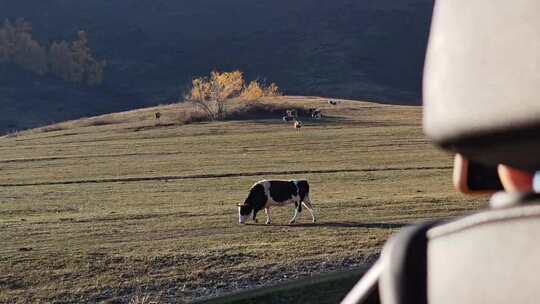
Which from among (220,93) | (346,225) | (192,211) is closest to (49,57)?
(220,93)

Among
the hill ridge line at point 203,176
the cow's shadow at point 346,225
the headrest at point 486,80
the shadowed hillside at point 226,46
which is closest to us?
the headrest at point 486,80

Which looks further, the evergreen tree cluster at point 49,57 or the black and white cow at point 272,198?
the evergreen tree cluster at point 49,57

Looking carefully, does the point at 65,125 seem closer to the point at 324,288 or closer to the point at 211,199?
the point at 211,199

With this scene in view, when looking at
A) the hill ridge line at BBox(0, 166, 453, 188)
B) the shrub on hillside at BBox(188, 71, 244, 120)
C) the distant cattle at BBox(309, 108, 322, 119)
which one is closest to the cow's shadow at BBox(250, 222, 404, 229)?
the hill ridge line at BBox(0, 166, 453, 188)

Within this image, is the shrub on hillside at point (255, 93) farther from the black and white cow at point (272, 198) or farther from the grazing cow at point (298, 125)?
the black and white cow at point (272, 198)

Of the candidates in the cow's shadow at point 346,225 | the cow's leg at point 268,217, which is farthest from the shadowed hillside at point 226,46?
the cow's shadow at point 346,225

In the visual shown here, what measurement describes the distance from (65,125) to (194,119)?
11.7 m

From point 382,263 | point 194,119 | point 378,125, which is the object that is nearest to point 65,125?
point 194,119

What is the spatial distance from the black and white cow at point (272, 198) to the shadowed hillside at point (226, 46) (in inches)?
4723

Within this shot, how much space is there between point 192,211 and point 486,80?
86.8 ft

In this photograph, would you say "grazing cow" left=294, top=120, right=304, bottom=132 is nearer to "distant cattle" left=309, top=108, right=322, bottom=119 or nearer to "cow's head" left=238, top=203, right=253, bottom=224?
"distant cattle" left=309, top=108, right=322, bottom=119

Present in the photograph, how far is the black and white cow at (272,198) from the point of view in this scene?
24.8m

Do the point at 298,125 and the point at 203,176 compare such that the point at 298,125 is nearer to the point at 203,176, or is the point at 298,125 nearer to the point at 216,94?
the point at 216,94

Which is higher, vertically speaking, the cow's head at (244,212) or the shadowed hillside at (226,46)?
the shadowed hillside at (226,46)
